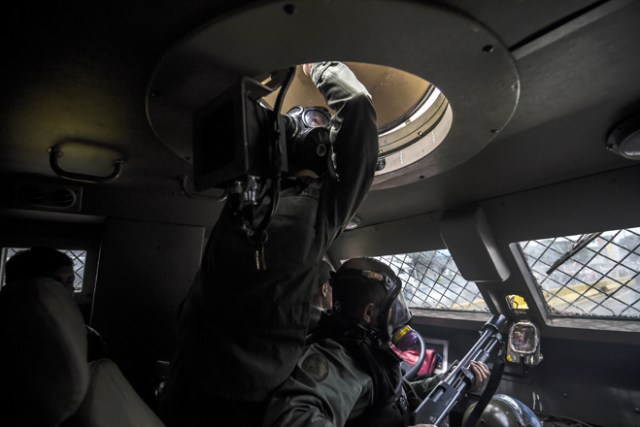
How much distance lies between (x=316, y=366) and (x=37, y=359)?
1019 millimetres

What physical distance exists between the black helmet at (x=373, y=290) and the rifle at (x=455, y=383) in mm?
462

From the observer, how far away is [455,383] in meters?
2.23

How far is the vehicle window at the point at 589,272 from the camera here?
2.34 meters

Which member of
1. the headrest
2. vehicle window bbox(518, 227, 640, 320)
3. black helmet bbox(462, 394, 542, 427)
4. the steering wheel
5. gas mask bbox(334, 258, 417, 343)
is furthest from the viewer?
the steering wheel

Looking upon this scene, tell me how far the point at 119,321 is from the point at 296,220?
1.66 meters

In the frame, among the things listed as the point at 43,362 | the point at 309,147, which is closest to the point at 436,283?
the point at 309,147

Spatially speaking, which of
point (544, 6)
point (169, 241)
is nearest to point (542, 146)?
point (544, 6)

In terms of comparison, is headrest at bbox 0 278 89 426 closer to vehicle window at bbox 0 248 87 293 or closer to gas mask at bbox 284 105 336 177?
gas mask at bbox 284 105 336 177

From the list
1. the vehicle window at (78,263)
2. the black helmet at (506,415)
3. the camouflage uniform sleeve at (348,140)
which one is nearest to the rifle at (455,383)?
the black helmet at (506,415)

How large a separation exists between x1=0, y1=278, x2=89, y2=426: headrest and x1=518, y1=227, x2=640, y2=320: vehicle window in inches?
101

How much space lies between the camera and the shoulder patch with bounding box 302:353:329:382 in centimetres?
152

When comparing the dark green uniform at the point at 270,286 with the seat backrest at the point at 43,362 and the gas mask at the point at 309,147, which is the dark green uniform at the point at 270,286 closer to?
the gas mask at the point at 309,147

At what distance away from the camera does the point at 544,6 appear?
0.79 meters

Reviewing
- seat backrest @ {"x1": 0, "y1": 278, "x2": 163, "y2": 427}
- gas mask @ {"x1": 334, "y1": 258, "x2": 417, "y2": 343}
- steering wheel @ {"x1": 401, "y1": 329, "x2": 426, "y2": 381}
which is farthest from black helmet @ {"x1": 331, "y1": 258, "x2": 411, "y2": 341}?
seat backrest @ {"x1": 0, "y1": 278, "x2": 163, "y2": 427}
